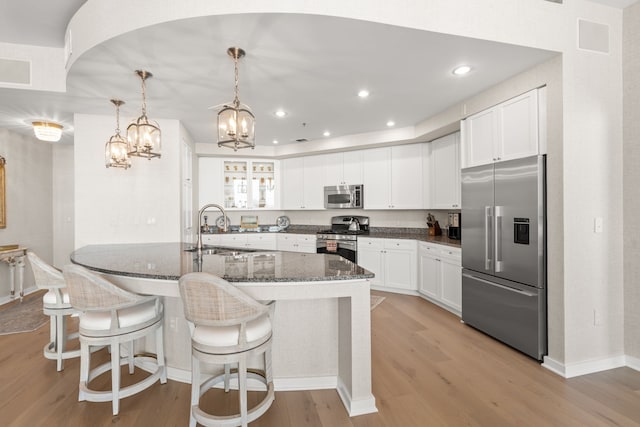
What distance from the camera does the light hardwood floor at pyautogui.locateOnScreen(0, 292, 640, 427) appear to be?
191 cm

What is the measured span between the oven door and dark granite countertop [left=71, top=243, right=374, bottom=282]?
8.31 ft

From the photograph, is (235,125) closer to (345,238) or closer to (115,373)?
(115,373)

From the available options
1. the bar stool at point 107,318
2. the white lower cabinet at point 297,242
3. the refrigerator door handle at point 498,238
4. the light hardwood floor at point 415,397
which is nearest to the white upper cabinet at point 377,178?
the white lower cabinet at point 297,242

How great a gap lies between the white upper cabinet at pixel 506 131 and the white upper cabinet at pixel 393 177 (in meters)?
1.40

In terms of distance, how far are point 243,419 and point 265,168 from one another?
4.92m

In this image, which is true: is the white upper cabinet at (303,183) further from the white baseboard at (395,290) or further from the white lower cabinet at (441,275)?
the white lower cabinet at (441,275)

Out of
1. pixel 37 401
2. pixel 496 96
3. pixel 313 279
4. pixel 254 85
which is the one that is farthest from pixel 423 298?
pixel 37 401

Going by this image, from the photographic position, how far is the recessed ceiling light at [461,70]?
2680 millimetres

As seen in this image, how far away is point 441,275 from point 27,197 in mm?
6557

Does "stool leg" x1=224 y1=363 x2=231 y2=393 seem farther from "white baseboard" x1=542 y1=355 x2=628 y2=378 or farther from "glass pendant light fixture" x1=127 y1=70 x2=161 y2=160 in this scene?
"white baseboard" x1=542 y1=355 x2=628 y2=378

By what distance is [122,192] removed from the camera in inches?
151

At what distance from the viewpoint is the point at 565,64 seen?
2467mm

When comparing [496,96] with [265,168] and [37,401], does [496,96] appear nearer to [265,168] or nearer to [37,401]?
[265,168]

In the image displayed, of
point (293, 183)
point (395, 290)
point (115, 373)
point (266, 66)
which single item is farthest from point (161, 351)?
point (293, 183)
